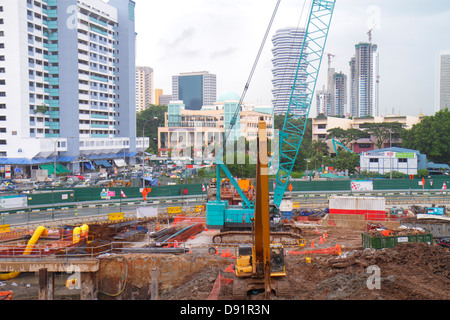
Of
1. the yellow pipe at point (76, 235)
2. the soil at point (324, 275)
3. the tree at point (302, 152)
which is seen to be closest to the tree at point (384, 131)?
the tree at point (302, 152)

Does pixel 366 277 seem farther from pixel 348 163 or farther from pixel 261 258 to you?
pixel 348 163

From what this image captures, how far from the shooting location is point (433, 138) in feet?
212

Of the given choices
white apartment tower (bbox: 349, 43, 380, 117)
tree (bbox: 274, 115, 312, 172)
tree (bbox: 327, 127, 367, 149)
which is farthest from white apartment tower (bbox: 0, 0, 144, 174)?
white apartment tower (bbox: 349, 43, 380, 117)

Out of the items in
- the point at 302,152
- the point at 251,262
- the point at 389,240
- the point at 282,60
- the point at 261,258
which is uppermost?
the point at 282,60

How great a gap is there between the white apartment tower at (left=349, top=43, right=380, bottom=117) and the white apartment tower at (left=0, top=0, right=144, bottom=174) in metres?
109

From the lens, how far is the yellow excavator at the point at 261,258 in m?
11.9

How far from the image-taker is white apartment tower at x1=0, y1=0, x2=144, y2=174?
55.7 meters

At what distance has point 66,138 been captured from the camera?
6175cm

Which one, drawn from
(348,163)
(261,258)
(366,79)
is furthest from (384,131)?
(366,79)

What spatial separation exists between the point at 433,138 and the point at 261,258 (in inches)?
2388

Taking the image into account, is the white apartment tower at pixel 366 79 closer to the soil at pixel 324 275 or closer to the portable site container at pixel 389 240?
the soil at pixel 324 275

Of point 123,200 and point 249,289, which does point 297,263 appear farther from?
point 123,200
